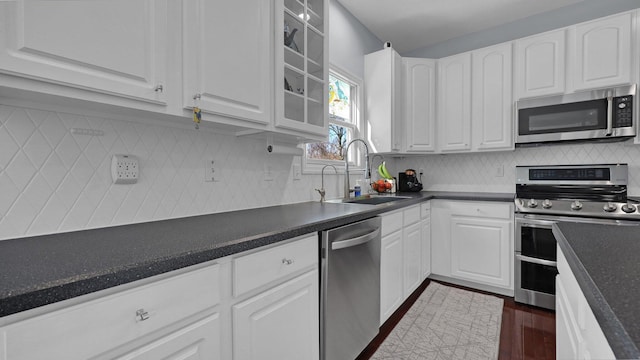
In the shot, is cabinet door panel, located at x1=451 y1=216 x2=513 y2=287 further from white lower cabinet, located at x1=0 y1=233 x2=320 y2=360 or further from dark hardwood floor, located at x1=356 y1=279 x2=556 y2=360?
white lower cabinet, located at x1=0 y1=233 x2=320 y2=360

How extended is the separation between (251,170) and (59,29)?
113cm

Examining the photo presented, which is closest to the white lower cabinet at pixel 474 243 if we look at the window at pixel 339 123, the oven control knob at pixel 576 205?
the oven control knob at pixel 576 205

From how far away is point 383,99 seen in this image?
122 inches

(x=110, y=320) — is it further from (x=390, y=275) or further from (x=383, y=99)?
(x=383, y=99)

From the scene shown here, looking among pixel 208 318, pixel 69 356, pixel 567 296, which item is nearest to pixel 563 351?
pixel 567 296

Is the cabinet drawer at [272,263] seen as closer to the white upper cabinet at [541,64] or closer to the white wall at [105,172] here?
the white wall at [105,172]

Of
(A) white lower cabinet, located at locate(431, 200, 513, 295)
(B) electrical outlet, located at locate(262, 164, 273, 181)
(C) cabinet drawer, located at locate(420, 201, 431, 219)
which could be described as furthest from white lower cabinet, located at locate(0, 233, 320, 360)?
(A) white lower cabinet, located at locate(431, 200, 513, 295)

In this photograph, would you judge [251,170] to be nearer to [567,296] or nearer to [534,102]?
[567,296]

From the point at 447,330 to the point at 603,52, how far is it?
8.56 feet

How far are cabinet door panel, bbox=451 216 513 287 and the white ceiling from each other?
2100 mm

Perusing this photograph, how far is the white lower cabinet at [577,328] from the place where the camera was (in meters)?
0.55

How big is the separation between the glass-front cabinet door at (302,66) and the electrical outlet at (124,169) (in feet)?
2.34

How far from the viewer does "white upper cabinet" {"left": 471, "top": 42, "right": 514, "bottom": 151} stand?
2883 millimetres

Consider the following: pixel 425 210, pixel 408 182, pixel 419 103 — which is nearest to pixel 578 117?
pixel 419 103
